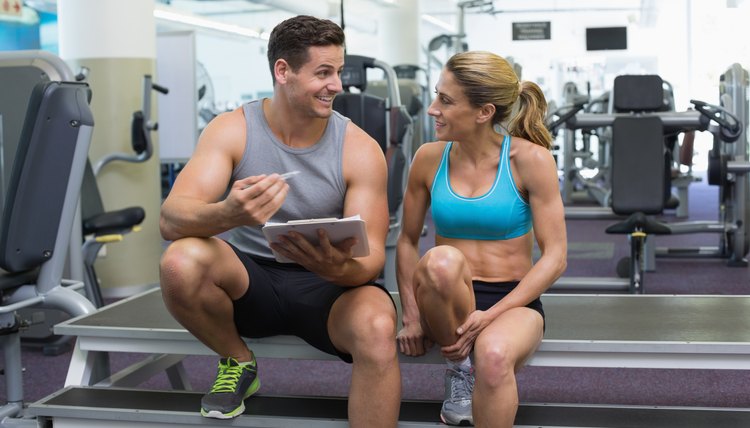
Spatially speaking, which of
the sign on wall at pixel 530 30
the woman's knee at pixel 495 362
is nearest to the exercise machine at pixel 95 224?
the woman's knee at pixel 495 362

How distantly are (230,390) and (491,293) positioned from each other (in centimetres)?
63

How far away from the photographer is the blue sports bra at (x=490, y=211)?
78.2 inches

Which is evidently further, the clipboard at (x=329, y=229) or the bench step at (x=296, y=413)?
the bench step at (x=296, y=413)

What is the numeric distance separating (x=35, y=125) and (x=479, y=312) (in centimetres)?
131

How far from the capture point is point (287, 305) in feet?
6.58

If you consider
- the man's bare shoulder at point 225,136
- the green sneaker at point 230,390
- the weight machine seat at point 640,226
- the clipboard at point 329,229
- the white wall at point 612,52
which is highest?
the white wall at point 612,52

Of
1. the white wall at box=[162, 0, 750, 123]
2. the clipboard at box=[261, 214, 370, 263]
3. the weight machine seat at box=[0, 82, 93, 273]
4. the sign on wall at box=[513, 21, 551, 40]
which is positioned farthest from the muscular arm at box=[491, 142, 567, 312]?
the sign on wall at box=[513, 21, 551, 40]

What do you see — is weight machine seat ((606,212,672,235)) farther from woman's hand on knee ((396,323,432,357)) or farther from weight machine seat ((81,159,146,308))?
woman's hand on knee ((396,323,432,357))

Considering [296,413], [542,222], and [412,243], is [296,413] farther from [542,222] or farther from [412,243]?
[542,222]

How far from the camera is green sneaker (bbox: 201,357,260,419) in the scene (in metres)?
1.95

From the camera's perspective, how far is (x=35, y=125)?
2.35 m

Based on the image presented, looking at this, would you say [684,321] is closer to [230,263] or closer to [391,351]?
[391,351]

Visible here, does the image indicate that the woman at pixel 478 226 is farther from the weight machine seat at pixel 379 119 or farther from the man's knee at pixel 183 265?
the weight machine seat at pixel 379 119

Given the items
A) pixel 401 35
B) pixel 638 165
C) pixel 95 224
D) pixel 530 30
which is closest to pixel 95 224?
pixel 95 224
